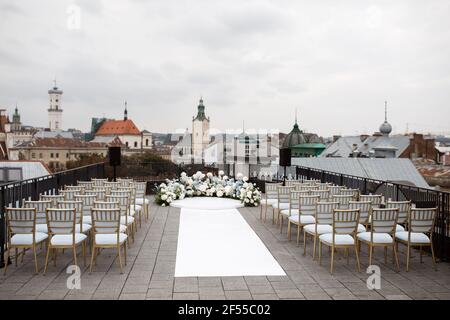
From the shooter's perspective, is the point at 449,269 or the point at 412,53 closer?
the point at 449,269

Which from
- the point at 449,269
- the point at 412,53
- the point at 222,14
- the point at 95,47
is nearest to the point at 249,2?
the point at 222,14

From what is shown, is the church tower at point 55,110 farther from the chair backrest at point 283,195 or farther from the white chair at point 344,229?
the white chair at point 344,229

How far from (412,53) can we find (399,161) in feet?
46.7

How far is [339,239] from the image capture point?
5613mm

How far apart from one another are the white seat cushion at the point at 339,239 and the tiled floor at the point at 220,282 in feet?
1.23

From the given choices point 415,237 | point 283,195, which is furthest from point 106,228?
point 415,237

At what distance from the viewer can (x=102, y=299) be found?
4410 millimetres

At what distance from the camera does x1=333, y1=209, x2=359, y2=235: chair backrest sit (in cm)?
556

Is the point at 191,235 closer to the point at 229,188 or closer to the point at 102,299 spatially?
the point at 102,299

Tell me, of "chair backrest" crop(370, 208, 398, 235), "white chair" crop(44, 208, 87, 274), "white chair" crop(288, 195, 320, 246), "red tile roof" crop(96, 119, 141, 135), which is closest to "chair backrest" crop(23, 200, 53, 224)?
"white chair" crop(44, 208, 87, 274)

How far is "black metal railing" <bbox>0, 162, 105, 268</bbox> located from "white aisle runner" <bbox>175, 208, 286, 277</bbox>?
250 cm

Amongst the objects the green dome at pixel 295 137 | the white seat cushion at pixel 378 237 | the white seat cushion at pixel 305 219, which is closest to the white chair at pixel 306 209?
the white seat cushion at pixel 305 219

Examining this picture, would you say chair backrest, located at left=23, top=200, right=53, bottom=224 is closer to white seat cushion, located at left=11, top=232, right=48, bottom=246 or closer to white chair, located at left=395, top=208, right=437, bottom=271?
white seat cushion, located at left=11, top=232, right=48, bottom=246

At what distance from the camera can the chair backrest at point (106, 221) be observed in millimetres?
5435
